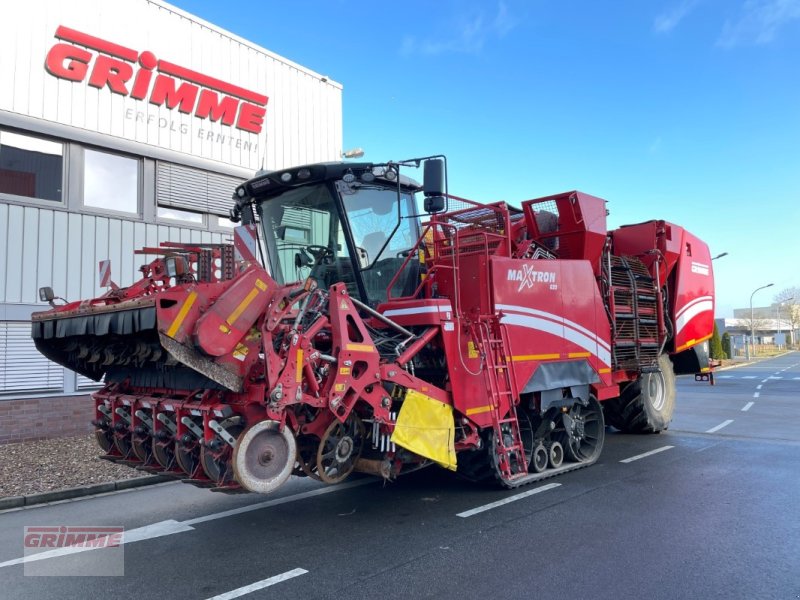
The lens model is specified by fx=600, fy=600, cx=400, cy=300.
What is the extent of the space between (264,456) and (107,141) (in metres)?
8.09

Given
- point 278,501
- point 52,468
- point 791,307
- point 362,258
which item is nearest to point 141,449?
point 278,501

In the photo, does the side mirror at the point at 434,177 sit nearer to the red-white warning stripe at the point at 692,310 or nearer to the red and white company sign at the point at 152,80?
the red-white warning stripe at the point at 692,310

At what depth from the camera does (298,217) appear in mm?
6055

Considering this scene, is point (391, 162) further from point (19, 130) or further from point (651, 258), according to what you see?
point (19, 130)

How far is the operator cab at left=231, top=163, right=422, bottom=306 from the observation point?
570 centimetres

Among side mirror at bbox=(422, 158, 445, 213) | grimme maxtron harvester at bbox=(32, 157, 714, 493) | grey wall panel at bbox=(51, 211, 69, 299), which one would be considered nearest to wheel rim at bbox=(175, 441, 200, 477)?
grimme maxtron harvester at bbox=(32, 157, 714, 493)

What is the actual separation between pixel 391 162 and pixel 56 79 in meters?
7.17

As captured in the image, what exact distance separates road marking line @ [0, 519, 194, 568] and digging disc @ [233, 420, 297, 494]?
1428 mm

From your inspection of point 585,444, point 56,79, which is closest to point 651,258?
point 585,444

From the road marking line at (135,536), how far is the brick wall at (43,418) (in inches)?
200

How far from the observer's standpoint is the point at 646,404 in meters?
9.24

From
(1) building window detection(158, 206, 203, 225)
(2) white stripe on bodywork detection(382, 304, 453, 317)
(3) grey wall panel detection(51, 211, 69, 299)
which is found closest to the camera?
(2) white stripe on bodywork detection(382, 304, 453, 317)

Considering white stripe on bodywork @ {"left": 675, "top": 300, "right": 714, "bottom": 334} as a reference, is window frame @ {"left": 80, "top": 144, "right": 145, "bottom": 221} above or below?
above
